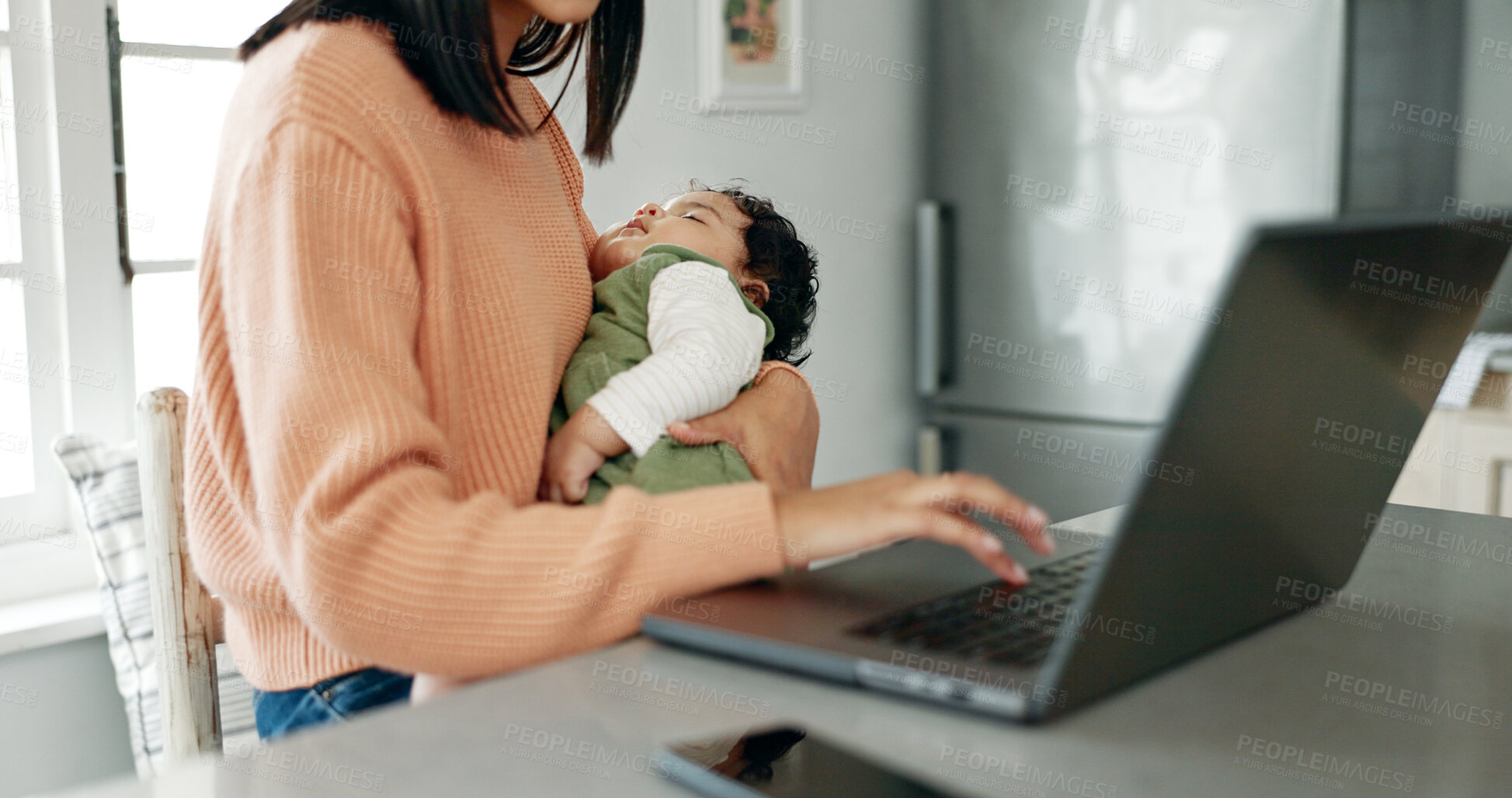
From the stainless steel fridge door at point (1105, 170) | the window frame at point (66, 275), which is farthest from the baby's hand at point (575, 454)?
the stainless steel fridge door at point (1105, 170)

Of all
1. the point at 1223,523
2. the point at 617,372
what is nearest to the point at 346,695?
the point at 617,372

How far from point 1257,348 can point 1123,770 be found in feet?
0.63

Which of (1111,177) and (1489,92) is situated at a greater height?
A: (1489,92)

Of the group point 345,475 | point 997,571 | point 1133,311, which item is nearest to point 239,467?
point 345,475

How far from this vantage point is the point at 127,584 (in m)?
1.57

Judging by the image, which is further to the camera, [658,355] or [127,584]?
[127,584]

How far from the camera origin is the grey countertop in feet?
1.62

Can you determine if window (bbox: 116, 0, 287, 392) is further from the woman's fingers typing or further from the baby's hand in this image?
the woman's fingers typing

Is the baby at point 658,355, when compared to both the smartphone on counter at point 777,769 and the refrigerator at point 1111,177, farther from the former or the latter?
the refrigerator at point 1111,177

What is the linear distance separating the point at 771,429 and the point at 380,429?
1.59 ft

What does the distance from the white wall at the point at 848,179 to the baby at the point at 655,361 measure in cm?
116

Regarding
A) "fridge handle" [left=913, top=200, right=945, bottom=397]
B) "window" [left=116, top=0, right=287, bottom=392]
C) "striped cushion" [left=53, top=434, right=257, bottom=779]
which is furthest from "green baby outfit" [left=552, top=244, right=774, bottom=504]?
"fridge handle" [left=913, top=200, right=945, bottom=397]

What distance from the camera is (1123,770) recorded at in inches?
19.8

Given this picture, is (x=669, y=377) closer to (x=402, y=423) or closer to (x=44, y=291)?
(x=402, y=423)
